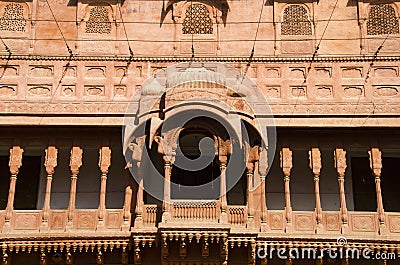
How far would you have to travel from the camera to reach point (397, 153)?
663 inches

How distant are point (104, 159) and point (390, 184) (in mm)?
7683

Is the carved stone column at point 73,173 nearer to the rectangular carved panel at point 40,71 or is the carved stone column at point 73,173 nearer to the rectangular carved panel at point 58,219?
the rectangular carved panel at point 58,219

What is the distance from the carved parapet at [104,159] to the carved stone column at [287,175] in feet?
14.5

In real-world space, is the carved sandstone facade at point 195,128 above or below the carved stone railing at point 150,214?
above

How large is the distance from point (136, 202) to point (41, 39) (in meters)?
5.65

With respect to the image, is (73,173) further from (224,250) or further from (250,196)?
(250,196)

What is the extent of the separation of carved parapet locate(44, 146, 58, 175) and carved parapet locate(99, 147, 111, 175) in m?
1.16

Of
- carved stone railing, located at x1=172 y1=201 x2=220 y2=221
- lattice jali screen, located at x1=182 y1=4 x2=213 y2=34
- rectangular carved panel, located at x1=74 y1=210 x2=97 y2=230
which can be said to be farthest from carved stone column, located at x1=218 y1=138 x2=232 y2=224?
lattice jali screen, located at x1=182 y1=4 x2=213 y2=34

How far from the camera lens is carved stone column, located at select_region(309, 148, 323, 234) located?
15.6 m

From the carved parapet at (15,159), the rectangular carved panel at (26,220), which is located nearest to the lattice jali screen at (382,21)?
the carved parapet at (15,159)

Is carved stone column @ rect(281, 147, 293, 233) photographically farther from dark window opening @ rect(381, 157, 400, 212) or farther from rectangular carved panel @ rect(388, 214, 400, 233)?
dark window opening @ rect(381, 157, 400, 212)

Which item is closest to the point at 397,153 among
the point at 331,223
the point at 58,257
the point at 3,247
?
the point at 331,223

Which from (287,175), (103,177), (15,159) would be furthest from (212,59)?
(15,159)

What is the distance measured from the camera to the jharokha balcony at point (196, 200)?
15.2 meters
